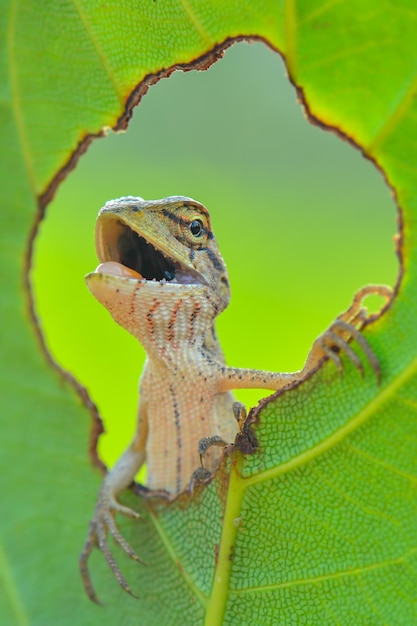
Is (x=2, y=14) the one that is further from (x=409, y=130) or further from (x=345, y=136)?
(x=409, y=130)

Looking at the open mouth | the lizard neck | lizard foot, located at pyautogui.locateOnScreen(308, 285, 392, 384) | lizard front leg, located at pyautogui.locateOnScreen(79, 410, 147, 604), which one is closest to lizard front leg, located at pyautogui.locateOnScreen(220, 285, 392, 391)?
lizard foot, located at pyautogui.locateOnScreen(308, 285, 392, 384)

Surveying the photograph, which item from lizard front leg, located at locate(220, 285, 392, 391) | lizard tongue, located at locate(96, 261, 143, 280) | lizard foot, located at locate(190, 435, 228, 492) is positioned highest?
lizard tongue, located at locate(96, 261, 143, 280)

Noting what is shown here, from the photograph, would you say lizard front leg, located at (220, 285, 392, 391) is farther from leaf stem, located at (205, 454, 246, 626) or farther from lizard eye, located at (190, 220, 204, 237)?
lizard eye, located at (190, 220, 204, 237)

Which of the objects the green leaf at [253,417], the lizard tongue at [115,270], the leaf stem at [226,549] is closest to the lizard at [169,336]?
the lizard tongue at [115,270]

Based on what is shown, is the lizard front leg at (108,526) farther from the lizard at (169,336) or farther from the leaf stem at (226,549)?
the leaf stem at (226,549)

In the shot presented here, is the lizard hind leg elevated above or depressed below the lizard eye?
below

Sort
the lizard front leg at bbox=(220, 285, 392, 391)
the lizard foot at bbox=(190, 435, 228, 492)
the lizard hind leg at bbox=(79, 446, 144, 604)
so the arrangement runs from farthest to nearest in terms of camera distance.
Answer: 1. the lizard hind leg at bbox=(79, 446, 144, 604)
2. the lizard foot at bbox=(190, 435, 228, 492)
3. the lizard front leg at bbox=(220, 285, 392, 391)

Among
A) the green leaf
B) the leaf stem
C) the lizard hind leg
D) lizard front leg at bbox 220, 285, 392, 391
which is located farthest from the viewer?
the lizard hind leg

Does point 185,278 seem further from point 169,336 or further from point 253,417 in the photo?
point 253,417

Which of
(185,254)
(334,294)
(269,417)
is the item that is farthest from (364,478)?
(334,294)
